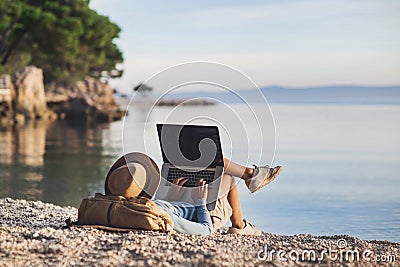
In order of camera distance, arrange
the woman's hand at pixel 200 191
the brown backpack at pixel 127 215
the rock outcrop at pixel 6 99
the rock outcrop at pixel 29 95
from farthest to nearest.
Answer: the rock outcrop at pixel 29 95 → the rock outcrop at pixel 6 99 → the woman's hand at pixel 200 191 → the brown backpack at pixel 127 215

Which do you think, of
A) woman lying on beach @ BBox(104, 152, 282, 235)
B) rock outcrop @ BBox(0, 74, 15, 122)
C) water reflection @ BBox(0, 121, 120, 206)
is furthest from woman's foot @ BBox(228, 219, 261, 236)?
rock outcrop @ BBox(0, 74, 15, 122)

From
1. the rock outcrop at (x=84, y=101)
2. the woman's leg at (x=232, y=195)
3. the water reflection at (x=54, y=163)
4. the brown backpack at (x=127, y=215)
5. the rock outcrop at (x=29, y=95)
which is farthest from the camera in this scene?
the rock outcrop at (x=84, y=101)

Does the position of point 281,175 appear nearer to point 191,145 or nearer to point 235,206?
point 235,206

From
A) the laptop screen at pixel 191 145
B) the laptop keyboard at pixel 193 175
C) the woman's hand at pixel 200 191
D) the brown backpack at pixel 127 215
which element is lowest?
the brown backpack at pixel 127 215

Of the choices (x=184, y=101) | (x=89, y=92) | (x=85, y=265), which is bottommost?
(x=85, y=265)

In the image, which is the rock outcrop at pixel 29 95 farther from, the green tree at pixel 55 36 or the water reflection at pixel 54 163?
the water reflection at pixel 54 163

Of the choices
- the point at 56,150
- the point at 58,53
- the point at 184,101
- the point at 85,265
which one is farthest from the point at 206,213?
the point at 58,53

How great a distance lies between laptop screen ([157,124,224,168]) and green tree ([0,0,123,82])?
2797 cm

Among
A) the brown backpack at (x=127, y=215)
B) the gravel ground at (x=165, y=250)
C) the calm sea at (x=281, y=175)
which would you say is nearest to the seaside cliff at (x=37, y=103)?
the calm sea at (x=281, y=175)

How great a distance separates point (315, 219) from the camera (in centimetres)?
792

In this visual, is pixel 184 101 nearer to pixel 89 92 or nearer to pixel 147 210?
pixel 147 210

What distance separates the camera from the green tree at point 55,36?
107 ft

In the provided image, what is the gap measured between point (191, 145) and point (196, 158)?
0.30 feet

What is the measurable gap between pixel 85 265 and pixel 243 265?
793mm
